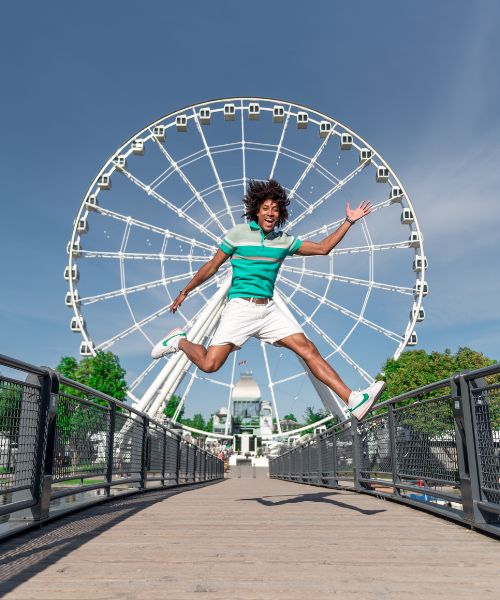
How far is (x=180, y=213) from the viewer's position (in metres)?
24.2

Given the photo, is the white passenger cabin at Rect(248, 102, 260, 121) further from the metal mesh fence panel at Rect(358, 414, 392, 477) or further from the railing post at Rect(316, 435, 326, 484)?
the metal mesh fence panel at Rect(358, 414, 392, 477)

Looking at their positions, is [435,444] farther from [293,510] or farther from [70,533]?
[70,533]

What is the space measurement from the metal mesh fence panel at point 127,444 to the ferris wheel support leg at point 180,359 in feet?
40.6

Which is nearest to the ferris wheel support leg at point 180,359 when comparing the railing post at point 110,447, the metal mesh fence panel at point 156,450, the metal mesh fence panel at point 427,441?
the metal mesh fence panel at point 156,450

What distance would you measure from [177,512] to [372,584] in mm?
2627

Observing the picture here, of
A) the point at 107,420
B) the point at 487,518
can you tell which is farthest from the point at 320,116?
the point at 487,518

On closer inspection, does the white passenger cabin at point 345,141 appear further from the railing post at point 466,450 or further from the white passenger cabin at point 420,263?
the railing post at point 466,450

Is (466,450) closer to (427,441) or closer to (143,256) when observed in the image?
(427,441)

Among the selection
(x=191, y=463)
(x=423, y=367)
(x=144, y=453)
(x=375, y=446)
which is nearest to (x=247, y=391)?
(x=423, y=367)

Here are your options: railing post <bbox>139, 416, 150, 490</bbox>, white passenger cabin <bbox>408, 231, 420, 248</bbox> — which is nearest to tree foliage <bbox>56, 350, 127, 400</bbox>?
white passenger cabin <bbox>408, 231, 420, 248</bbox>

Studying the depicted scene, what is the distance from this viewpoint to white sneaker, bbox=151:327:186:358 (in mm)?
5043

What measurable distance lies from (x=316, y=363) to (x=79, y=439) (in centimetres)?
215

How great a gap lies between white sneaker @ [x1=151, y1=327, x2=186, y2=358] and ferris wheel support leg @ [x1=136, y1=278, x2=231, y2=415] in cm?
1455

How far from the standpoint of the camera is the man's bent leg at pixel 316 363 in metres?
4.20
